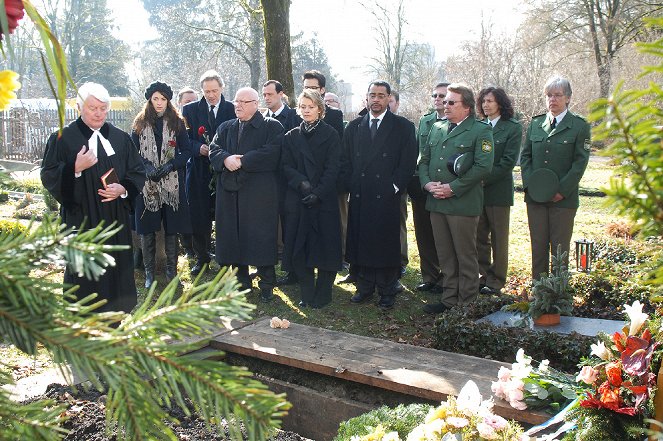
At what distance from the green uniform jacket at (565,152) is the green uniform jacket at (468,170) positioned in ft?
2.36

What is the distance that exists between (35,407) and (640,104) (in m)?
0.86

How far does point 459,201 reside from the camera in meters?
6.86

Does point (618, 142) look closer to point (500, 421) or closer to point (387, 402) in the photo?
point (500, 421)

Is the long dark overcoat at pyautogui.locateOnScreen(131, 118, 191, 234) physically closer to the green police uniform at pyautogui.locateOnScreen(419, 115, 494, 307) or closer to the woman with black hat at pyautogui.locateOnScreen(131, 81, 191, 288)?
the woman with black hat at pyautogui.locateOnScreen(131, 81, 191, 288)

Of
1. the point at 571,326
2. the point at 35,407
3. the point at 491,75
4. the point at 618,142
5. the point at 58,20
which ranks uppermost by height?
the point at 58,20

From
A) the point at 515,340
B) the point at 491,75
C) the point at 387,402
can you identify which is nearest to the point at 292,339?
the point at 387,402

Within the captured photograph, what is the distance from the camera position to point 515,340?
5.19 meters

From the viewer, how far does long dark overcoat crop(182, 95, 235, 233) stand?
870cm

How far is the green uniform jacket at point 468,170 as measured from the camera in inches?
265

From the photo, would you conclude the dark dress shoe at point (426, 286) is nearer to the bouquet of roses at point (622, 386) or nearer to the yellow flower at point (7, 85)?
the bouquet of roses at point (622, 386)

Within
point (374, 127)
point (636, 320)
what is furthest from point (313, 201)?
point (636, 320)

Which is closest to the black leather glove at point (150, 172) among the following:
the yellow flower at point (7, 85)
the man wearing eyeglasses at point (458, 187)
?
the man wearing eyeglasses at point (458, 187)

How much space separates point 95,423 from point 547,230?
5189 millimetres

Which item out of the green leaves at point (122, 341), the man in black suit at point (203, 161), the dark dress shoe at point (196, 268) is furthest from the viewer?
the man in black suit at point (203, 161)
